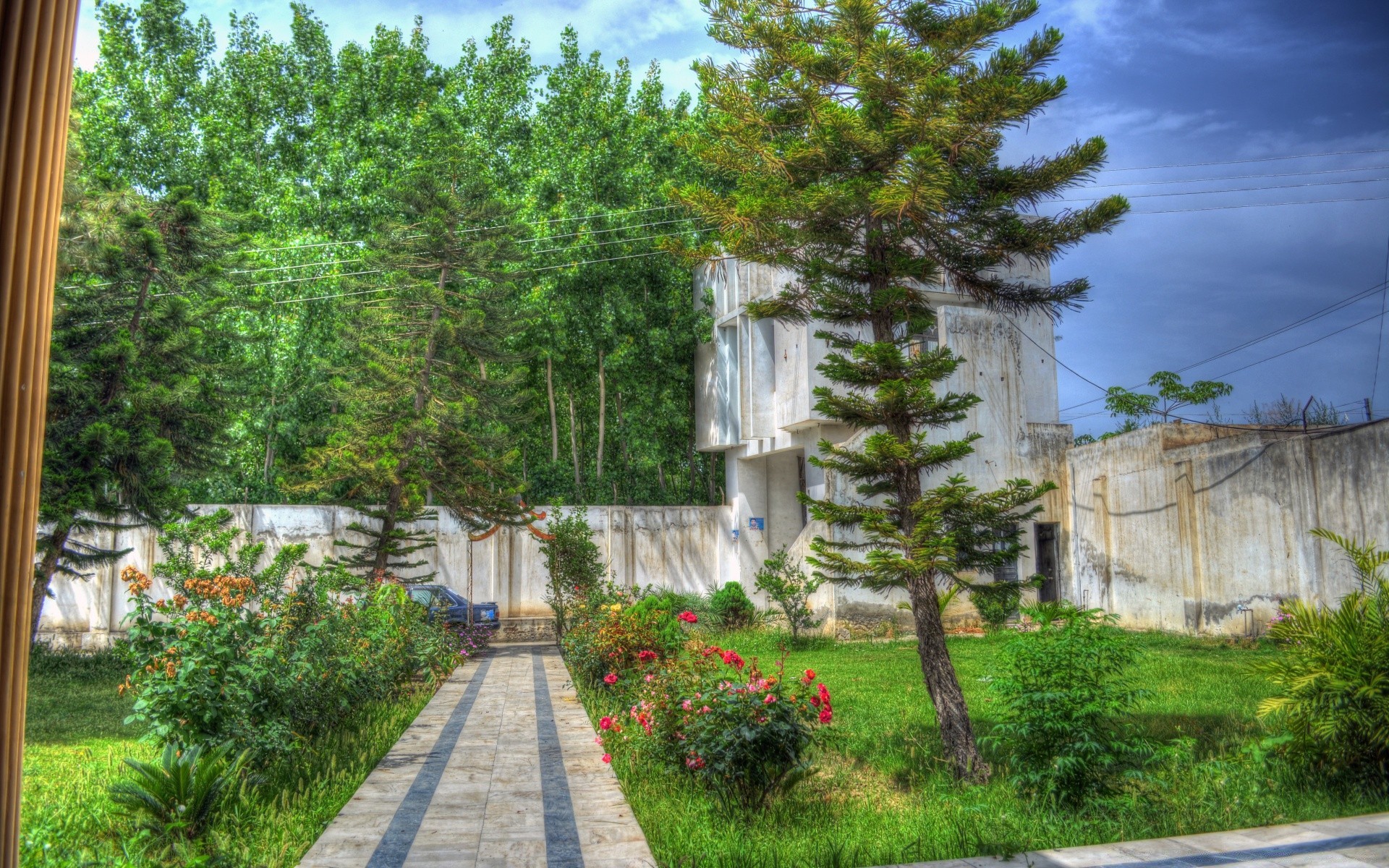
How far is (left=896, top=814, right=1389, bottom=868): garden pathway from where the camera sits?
4500 millimetres

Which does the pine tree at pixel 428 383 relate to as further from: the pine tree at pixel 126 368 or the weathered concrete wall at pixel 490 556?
the pine tree at pixel 126 368

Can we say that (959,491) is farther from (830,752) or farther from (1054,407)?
(1054,407)

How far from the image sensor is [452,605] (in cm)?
1842

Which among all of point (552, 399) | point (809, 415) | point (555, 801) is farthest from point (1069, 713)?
point (552, 399)

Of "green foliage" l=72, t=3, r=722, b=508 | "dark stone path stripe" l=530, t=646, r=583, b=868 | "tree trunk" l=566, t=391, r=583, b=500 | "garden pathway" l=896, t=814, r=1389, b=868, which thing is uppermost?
"green foliage" l=72, t=3, r=722, b=508

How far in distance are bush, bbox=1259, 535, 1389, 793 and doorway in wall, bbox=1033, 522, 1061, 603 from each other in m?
12.0

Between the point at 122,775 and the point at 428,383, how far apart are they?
11.9m

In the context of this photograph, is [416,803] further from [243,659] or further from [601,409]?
[601,409]

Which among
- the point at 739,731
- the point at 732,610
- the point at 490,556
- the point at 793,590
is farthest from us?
the point at 490,556

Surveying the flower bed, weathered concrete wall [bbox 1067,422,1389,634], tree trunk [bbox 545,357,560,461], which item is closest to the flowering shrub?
the flower bed

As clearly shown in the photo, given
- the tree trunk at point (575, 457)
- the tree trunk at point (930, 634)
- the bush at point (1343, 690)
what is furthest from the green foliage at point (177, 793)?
the tree trunk at point (575, 457)

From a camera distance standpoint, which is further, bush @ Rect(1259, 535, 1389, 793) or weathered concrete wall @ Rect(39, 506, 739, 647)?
weathered concrete wall @ Rect(39, 506, 739, 647)

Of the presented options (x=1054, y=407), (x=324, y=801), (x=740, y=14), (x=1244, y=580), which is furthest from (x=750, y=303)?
(x=1054, y=407)

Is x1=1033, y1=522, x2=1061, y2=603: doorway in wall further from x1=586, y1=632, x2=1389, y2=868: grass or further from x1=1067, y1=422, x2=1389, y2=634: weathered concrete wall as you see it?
x1=586, y1=632, x2=1389, y2=868: grass
